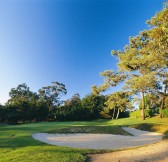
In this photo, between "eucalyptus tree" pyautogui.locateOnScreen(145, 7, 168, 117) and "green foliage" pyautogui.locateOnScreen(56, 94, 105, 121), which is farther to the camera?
"green foliage" pyautogui.locateOnScreen(56, 94, 105, 121)

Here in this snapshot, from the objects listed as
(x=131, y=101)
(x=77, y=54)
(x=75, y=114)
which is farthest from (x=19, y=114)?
(x=131, y=101)

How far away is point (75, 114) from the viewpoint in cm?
5047

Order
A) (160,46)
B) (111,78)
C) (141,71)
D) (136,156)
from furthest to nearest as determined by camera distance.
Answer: (111,78) → (141,71) → (160,46) → (136,156)

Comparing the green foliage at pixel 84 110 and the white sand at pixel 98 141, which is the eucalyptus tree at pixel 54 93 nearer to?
the green foliage at pixel 84 110

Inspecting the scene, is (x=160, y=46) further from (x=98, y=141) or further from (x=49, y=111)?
(x=49, y=111)

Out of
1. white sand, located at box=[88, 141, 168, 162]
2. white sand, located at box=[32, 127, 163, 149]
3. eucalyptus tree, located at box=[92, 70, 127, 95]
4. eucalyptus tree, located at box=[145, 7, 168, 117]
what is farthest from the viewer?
eucalyptus tree, located at box=[92, 70, 127, 95]

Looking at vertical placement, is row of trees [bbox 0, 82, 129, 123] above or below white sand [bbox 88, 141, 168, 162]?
above

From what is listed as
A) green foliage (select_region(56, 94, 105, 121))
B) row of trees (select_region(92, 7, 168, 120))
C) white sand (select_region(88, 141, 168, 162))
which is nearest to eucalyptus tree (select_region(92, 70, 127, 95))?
row of trees (select_region(92, 7, 168, 120))

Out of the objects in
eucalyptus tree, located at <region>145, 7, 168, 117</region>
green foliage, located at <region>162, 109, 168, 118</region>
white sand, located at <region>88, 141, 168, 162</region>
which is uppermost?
eucalyptus tree, located at <region>145, 7, 168, 117</region>

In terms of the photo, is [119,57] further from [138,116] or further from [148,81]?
[138,116]

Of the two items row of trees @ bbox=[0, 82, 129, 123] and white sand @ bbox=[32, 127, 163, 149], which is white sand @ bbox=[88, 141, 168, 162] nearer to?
white sand @ bbox=[32, 127, 163, 149]

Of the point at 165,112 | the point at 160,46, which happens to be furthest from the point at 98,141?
the point at 165,112

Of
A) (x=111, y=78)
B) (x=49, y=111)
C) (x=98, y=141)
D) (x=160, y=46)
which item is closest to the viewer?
(x=160, y=46)

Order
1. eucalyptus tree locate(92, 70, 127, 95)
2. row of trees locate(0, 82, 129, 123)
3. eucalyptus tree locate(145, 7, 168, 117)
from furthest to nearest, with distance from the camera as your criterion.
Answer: row of trees locate(0, 82, 129, 123)
eucalyptus tree locate(92, 70, 127, 95)
eucalyptus tree locate(145, 7, 168, 117)
